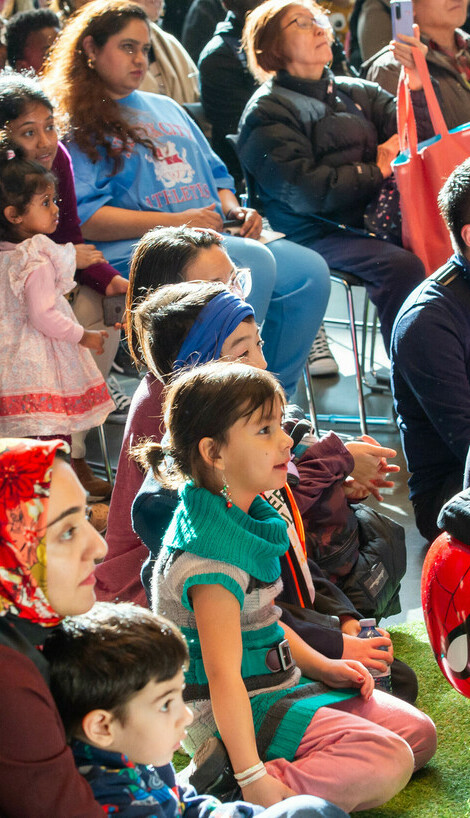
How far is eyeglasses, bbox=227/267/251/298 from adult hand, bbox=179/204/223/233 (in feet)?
3.48

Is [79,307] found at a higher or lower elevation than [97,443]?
higher

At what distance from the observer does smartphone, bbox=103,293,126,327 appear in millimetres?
3217

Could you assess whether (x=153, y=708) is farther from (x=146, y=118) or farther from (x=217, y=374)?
(x=146, y=118)

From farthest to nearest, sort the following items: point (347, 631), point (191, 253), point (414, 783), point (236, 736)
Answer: point (191, 253)
point (347, 631)
point (414, 783)
point (236, 736)

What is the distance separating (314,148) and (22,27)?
1.37m

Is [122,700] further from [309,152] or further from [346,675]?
[309,152]

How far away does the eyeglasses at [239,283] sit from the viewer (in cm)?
238

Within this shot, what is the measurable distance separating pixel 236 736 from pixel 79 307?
200 cm

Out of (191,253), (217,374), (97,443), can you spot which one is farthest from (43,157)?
(217,374)

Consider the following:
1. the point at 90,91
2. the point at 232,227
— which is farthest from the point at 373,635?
the point at 90,91

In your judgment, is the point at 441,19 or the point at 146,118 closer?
the point at 146,118

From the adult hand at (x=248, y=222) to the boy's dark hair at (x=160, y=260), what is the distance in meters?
1.28

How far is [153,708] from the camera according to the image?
4.62ft

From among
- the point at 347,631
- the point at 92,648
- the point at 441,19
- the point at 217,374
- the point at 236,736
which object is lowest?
the point at 347,631
